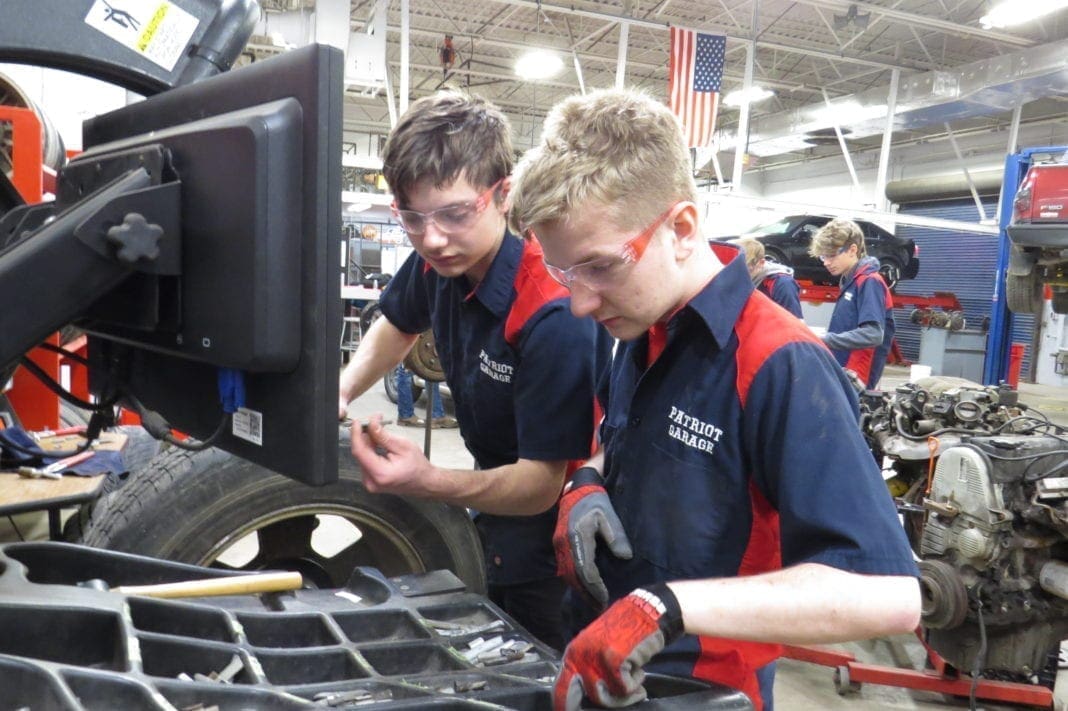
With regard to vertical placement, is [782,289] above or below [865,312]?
above

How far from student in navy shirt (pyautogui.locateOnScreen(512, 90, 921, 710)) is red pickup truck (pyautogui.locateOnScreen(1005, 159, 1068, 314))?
4.03m

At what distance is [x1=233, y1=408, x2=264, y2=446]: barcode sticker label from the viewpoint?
1.00 meters

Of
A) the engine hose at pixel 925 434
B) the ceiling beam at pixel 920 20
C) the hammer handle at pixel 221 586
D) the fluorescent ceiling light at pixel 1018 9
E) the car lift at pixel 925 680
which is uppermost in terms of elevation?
the ceiling beam at pixel 920 20

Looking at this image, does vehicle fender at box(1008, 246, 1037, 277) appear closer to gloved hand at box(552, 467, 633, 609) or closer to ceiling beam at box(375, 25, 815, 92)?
gloved hand at box(552, 467, 633, 609)

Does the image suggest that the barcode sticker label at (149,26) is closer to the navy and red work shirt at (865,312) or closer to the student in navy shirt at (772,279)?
the student in navy shirt at (772,279)

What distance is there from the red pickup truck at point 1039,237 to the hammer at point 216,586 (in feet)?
14.7

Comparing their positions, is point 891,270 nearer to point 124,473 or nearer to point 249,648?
point 124,473

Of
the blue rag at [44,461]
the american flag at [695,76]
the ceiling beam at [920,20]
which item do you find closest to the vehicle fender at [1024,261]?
the american flag at [695,76]

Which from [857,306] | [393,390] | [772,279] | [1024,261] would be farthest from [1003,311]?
[393,390]

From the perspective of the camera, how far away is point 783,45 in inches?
451

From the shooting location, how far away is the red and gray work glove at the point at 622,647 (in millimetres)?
980

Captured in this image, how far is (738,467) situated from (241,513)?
42.6 inches

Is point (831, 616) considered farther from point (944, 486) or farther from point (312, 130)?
point (944, 486)

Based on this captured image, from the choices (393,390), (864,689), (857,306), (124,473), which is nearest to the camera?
(124,473)
